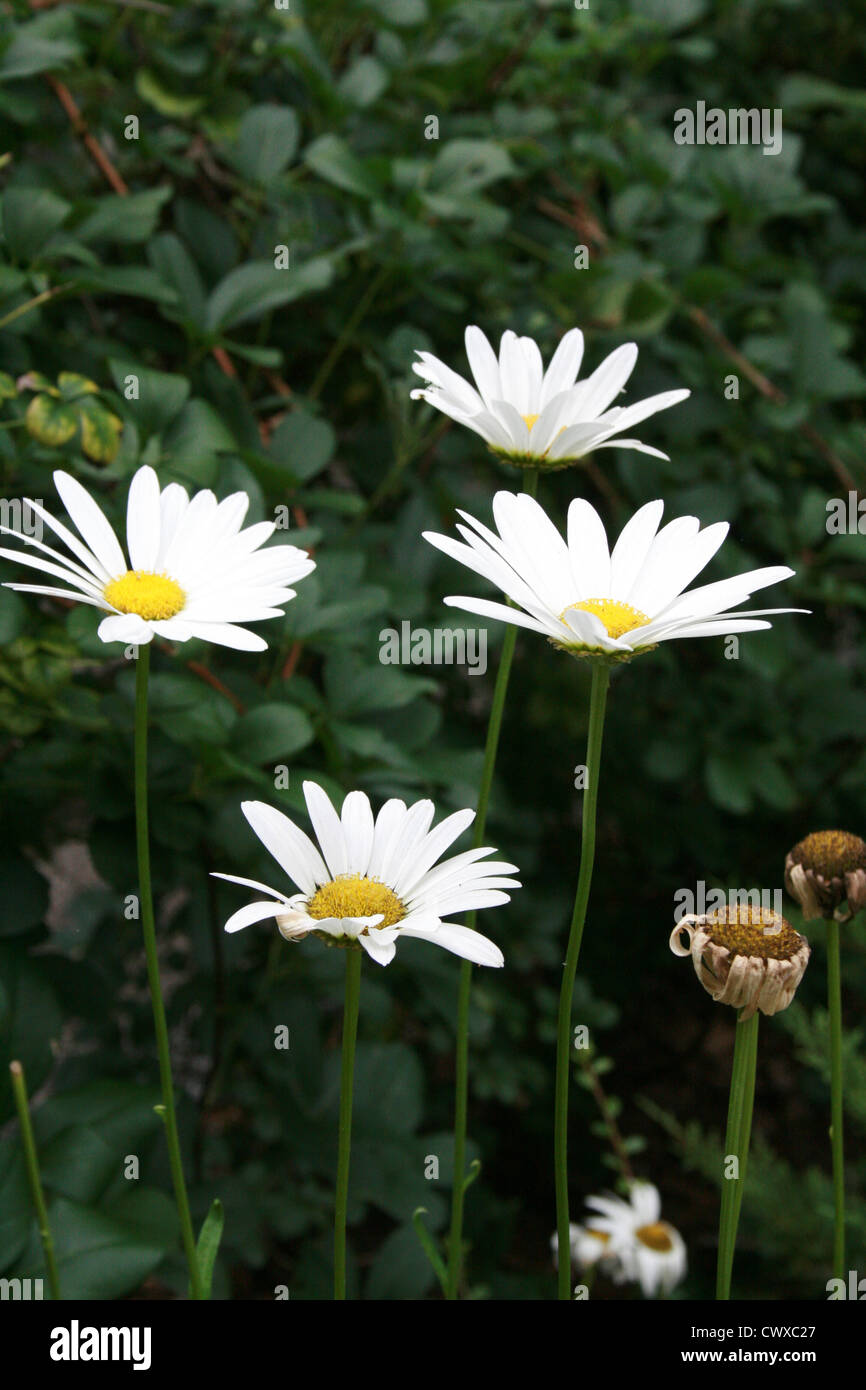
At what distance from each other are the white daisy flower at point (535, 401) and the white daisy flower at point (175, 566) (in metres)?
0.10

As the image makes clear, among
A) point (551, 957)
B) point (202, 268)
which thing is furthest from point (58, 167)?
point (551, 957)

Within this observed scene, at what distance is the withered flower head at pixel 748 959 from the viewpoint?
475 millimetres

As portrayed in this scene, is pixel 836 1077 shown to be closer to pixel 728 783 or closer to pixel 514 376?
pixel 514 376

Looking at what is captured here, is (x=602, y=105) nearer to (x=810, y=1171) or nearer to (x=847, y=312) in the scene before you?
(x=847, y=312)

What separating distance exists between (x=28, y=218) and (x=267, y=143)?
0.83ft

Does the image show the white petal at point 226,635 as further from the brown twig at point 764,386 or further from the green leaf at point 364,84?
the brown twig at point 764,386

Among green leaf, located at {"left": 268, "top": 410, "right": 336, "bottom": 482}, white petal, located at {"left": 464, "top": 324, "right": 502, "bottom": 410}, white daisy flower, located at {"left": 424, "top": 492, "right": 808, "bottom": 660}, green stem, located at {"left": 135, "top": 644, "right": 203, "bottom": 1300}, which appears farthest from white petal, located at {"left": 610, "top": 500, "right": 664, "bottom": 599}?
green leaf, located at {"left": 268, "top": 410, "right": 336, "bottom": 482}

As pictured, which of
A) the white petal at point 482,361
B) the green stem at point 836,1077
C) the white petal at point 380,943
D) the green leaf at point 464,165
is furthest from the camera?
the green leaf at point 464,165

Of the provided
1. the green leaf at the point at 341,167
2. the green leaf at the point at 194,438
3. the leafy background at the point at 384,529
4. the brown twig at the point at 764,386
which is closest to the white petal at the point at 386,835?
the leafy background at the point at 384,529

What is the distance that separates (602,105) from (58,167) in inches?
23.0

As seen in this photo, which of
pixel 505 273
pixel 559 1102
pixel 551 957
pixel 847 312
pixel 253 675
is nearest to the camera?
pixel 559 1102

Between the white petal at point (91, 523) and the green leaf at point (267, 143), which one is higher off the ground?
the green leaf at point (267, 143)

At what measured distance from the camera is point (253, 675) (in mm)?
1060

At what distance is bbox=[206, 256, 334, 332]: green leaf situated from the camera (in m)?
0.96
